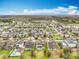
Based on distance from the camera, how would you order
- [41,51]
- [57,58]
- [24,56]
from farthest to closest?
[41,51] → [24,56] → [57,58]

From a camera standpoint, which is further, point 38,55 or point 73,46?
point 73,46

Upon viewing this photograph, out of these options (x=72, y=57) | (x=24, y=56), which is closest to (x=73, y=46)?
(x=72, y=57)

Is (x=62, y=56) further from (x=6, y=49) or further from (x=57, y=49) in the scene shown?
(x=6, y=49)

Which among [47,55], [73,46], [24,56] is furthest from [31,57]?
[73,46]

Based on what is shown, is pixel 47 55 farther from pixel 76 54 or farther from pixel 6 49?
pixel 6 49

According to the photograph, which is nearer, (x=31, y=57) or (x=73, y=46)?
(x=31, y=57)

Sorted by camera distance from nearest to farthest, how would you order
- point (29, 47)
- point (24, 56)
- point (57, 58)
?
point (57, 58) < point (24, 56) < point (29, 47)

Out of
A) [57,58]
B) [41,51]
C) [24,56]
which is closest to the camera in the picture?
[57,58]

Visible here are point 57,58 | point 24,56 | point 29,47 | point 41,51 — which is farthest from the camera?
point 29,47
